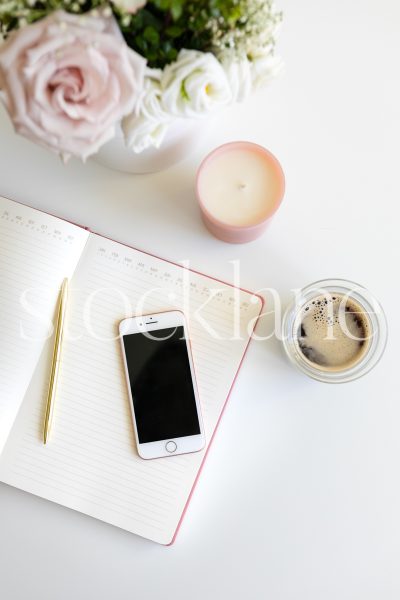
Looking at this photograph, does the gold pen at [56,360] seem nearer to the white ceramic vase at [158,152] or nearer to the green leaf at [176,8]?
the white ceramic vase at [158,152]

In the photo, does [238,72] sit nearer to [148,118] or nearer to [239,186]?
[148,118]

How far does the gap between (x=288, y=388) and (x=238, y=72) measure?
395 mm

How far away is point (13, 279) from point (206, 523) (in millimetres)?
382

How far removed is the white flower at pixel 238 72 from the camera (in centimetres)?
52

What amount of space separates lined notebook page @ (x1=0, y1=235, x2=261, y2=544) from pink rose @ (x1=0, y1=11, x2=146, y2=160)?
0.31 m

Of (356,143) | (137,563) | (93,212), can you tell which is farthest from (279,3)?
(137,563)

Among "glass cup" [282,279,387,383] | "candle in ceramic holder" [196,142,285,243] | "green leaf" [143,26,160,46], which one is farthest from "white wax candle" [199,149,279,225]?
"green leaf" [143,26,160,46]

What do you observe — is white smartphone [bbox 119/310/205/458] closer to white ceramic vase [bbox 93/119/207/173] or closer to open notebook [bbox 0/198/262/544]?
open notebook [bbox 0/198/262/544]

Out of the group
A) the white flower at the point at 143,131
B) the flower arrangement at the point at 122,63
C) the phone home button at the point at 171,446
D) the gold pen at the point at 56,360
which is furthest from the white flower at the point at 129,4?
the phone home button at the point at 171,446

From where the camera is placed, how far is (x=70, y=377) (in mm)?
757

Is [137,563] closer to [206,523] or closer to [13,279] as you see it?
[206,523]

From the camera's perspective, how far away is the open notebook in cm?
74

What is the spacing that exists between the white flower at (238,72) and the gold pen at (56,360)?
347 mm

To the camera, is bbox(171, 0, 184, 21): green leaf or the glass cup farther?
the glass cup
